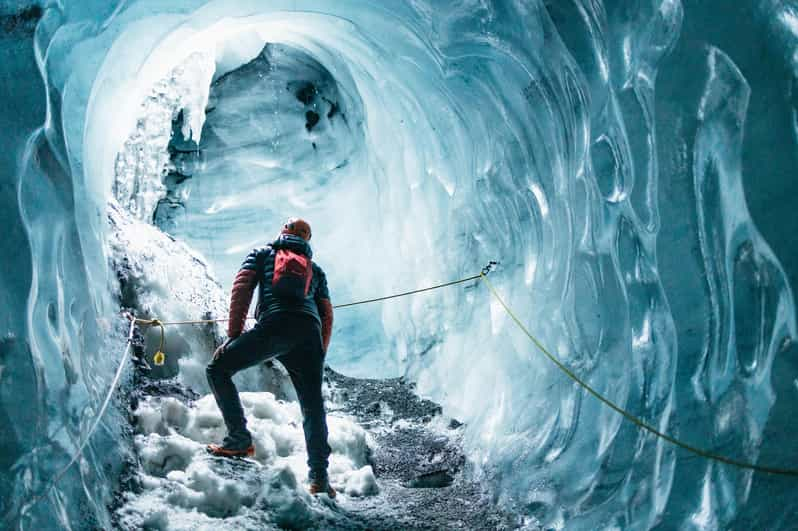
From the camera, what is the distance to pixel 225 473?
402 cm

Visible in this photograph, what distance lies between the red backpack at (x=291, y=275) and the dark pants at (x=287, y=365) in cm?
14

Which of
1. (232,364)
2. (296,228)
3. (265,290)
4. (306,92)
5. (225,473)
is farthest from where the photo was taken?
(306,92)

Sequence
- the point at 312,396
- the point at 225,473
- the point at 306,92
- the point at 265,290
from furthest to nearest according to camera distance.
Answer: the point at 306,92, the point at 265,290, the point at 312,396, the point at 225,473

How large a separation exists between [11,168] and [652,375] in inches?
109

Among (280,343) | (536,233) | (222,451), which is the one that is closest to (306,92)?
(536,233)

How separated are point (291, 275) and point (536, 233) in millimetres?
1768

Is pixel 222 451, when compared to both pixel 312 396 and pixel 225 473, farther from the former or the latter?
pixel 312 396

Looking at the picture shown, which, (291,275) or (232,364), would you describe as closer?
(232,364)

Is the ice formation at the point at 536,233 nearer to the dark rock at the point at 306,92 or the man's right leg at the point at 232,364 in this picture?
the man's right leg at the point at 232,364

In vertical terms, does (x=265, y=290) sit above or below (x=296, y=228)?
below

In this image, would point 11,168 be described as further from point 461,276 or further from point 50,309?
point 461,276

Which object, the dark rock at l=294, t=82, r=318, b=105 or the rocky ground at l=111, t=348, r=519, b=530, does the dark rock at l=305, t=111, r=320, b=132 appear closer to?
the dark rock at l=294, t=82, r=318, b=105

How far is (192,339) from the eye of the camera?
582 cm

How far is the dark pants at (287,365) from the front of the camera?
422cm
